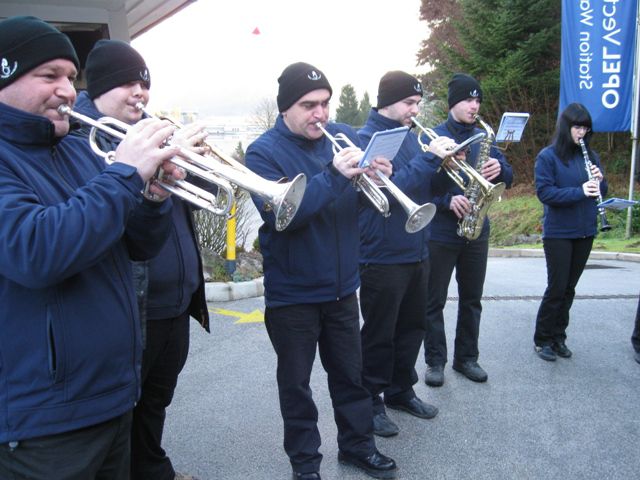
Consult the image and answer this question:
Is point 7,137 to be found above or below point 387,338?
above

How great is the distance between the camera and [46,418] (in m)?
1.58

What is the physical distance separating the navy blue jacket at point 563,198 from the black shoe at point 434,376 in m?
1.35

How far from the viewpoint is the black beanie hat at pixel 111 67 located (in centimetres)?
246

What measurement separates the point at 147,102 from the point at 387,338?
1871 mm

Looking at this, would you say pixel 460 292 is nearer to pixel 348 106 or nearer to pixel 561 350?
pixel 561 350

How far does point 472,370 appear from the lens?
4.30 m

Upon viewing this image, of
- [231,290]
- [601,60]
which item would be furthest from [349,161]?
[601,60]

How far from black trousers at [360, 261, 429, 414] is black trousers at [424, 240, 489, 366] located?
19.7 inches

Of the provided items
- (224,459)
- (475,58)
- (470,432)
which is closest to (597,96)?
(475,58)

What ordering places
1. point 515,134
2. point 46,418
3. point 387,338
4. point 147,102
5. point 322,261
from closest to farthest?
point 46,418
point 147,102
point 322,261
point 387,338
point 515,134

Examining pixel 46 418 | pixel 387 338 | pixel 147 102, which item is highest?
pixel 147 102

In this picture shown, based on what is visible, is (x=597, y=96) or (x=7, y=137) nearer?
(x=7, y=137)

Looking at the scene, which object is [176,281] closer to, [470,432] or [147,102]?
[147,102]

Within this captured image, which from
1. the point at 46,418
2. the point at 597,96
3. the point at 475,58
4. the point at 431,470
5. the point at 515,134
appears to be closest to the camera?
the point at 46,418
